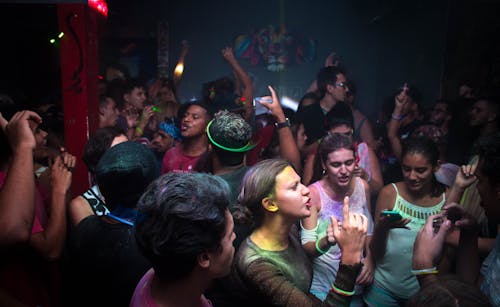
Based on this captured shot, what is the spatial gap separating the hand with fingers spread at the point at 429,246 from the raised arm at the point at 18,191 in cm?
193

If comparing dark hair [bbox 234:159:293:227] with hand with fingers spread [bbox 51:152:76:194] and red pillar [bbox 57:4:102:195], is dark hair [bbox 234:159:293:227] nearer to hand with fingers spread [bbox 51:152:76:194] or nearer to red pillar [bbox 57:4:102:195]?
hand with fingers spread [bbox 51:152:76:194]

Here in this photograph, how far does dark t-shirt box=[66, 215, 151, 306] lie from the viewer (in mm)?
1704

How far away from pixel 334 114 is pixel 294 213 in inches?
77.5

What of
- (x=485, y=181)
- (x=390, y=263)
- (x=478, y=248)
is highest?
(x=485, y=181)

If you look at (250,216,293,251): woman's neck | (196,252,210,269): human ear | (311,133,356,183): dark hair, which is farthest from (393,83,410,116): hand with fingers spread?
(196,252,210,269): human ear

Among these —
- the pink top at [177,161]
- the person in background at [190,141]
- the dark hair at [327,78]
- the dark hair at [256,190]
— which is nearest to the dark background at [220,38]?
the dark hair at [327,78]

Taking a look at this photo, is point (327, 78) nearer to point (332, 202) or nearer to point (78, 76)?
point (332, 202)

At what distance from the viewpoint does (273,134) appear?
4.06 metres

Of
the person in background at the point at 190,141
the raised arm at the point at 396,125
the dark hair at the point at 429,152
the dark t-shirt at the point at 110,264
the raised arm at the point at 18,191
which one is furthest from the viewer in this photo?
the raised arm at the point at 396,125

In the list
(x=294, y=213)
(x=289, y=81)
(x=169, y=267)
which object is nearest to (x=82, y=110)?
(x=294, y=213)

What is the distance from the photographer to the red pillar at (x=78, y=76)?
3.57 metres

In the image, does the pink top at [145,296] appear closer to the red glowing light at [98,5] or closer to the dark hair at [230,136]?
the dark hair at [230,136]

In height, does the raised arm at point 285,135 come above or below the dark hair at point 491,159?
below

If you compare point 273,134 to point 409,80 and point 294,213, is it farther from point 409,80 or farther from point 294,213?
point 409,80
